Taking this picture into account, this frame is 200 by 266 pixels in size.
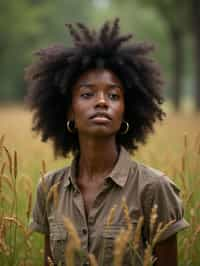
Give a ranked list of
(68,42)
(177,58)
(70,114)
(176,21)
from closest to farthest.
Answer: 1. (70,114)
2. (68,42)
3. (176,21)
4. (177,58)

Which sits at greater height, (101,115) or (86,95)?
(86,95)

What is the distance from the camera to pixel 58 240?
2.71 meters

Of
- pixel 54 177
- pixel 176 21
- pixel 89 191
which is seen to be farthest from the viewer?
pixel 176 21

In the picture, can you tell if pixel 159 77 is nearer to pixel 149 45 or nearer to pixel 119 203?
pixel 149 45

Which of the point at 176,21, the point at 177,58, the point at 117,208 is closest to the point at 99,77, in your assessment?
the point at 117,208

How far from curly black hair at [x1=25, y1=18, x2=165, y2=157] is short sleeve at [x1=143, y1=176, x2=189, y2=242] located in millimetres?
563

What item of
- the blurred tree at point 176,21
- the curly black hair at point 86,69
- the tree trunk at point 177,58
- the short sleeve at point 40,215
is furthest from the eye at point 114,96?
the tree trunk at point 177,58

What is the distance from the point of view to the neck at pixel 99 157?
2.83m

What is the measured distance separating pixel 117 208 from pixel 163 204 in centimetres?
20

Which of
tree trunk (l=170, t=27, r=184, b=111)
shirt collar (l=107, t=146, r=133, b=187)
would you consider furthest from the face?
tree trunk (l=170, t=27, r=184, b=111)

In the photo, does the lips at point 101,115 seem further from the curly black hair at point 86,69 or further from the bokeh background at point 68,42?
the bokeh background at point 68,42

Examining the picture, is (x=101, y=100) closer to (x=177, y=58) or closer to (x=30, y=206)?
(x=30, y=206)

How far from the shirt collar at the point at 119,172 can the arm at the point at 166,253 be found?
0.32m

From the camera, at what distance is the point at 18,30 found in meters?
29.2
